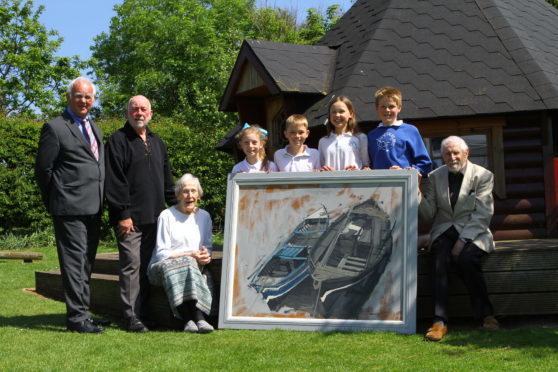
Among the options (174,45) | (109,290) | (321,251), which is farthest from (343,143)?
(174,45)

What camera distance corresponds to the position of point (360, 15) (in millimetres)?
11797

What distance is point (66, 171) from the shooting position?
5.73 m

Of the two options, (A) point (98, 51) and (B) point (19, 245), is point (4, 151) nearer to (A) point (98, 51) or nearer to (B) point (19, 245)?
(B) point (19, 245)

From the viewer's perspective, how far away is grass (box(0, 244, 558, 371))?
4273 millimetres

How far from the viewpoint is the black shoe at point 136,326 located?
18.9 feet

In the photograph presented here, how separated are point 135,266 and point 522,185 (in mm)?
5858

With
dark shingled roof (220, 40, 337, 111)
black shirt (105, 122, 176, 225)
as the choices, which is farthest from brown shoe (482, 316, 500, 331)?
dark shingled roof (220, 40, 337, 111)

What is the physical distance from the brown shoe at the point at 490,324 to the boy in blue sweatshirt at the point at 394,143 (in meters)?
1.38

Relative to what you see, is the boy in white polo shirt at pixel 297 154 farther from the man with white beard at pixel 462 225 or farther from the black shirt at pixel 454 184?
the black shirt at pixel 454 184

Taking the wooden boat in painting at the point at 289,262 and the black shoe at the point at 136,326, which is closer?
the wooden boat in painting at the point at 289,262

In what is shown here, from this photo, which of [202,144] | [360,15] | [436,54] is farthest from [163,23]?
[436,54]

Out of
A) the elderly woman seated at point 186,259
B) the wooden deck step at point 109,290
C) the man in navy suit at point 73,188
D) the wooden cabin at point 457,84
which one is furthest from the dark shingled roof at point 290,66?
the man in navy suit at point 73,188

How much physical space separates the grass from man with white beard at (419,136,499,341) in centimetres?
34

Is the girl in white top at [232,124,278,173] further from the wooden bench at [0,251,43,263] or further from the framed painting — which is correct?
the wooden bench at [0,251,43,263]
